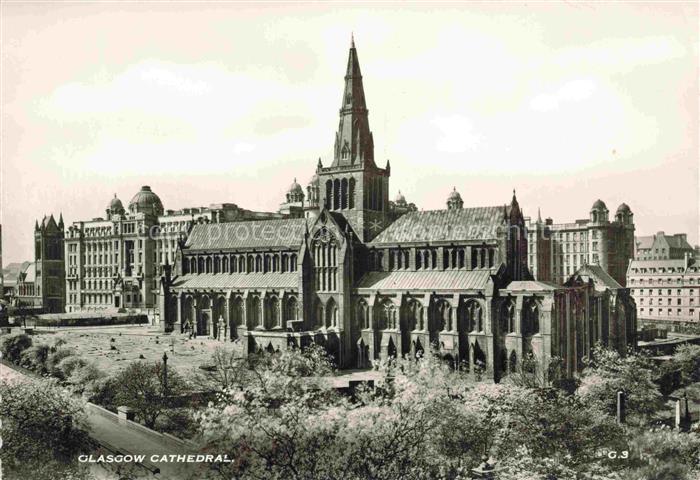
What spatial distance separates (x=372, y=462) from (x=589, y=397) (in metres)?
34.8

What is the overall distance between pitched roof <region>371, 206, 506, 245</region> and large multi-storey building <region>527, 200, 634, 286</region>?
75.0m

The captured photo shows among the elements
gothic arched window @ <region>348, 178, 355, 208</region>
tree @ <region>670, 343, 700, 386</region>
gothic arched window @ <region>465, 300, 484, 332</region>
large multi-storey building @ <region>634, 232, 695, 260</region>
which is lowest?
tree @ <region>670, 343, 700, 386</region>

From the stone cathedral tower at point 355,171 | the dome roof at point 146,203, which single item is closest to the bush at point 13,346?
the stone cathedral tower at point 355,171

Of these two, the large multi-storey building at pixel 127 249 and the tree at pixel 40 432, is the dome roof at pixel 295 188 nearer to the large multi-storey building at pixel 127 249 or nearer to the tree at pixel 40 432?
the large multi-storey building at pixel 127 249

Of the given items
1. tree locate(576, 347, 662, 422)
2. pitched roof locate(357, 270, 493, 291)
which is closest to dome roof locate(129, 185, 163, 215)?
pitched roof locate(357, 270, 493, 291)

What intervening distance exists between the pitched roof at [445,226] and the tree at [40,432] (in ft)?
170

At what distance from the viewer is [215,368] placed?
6762 cm

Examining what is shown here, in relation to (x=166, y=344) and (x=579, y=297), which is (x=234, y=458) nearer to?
(x=579, y=297)

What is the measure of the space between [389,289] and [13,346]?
43.6 metres

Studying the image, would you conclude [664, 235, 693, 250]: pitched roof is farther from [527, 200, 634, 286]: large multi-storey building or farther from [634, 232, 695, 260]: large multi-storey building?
[527, 200, 634, 286]: large multi-storey building

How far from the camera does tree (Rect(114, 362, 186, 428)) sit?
172 feet

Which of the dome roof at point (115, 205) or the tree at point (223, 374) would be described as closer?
the tree at point (223, 374)

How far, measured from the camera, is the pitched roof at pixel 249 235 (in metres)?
101

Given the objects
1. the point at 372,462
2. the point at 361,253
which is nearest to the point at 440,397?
the point at 372,462
